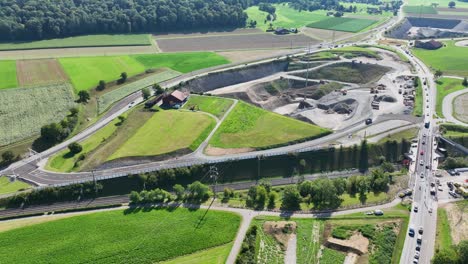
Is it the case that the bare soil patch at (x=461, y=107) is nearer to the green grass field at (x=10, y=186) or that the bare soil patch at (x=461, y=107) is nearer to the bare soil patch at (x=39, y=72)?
the green grass field at (x=10, y=186)

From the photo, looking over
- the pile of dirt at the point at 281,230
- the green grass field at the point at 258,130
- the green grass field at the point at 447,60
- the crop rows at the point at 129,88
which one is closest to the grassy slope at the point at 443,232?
the pile of dirt at the point at 281,230

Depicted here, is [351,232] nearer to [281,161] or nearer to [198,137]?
[281,161]

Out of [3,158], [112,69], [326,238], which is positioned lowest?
[326,238]

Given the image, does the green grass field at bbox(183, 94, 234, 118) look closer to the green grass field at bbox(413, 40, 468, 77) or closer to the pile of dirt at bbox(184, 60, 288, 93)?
the pile of dirt at bbox(184, 60, 288, 93)

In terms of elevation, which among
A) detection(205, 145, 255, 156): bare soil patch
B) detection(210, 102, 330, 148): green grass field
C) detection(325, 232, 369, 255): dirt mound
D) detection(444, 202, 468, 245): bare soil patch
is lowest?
detection(325, 232, 369, 255): dirt mound

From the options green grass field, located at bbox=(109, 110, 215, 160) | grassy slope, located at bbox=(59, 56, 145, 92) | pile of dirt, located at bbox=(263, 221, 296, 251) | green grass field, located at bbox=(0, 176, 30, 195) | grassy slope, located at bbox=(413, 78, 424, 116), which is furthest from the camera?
grassy slope, located at bbox=(59, 56, 145, 92)

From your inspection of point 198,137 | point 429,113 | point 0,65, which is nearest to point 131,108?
point 198,137

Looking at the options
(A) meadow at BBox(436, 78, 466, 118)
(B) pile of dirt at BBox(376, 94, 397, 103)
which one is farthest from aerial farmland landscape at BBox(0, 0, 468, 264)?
(A) meadow at BBox(436, 78, 466, 118)
